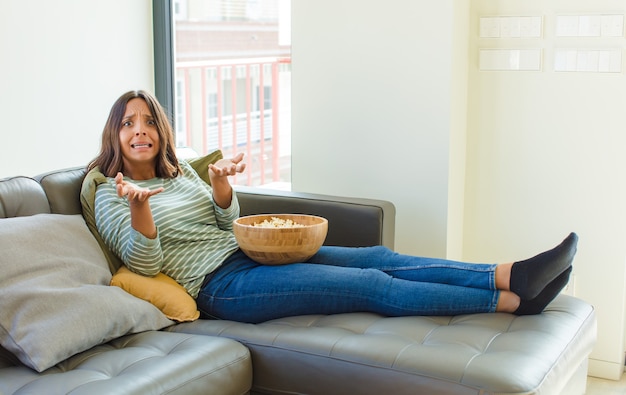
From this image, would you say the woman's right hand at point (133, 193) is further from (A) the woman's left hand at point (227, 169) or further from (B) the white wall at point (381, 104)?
(B) the white wall at point (381, 104)

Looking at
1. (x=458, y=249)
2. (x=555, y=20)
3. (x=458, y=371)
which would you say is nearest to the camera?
(x=458, y=371)

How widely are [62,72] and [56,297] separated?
154cm

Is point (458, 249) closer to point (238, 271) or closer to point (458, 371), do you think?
point (238, 271)

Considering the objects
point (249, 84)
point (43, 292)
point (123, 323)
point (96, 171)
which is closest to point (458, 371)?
point (123, 323)

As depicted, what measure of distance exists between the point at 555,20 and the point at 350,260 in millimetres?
1217

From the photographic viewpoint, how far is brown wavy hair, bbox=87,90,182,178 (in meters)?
2.57

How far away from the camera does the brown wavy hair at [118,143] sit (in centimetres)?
257

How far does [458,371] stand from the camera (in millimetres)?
1923

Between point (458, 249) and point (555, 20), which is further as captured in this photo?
point (458, 249)

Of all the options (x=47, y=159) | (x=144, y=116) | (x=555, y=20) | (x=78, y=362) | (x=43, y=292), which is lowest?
(x=78, y=362)

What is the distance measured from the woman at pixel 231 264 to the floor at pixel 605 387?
0.84 m

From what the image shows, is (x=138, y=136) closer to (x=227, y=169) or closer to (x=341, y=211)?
(x=227, y=169)

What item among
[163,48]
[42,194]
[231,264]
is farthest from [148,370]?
[163,48]

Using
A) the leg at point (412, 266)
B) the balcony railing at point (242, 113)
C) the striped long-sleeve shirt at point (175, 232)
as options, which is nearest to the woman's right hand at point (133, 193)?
the striped long-sleeve shirt at point (175, 232)
